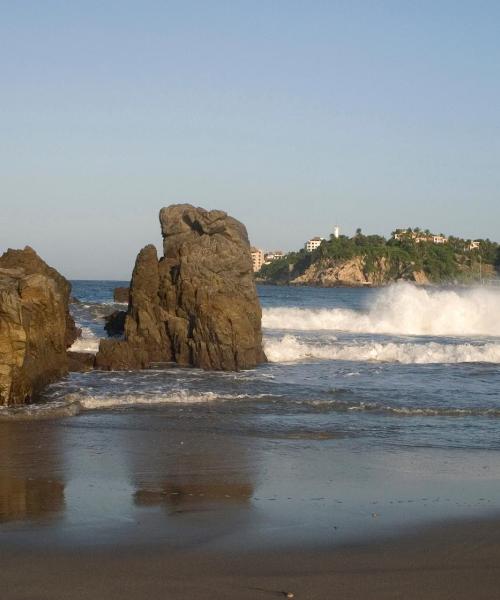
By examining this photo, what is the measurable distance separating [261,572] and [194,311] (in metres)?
14.8

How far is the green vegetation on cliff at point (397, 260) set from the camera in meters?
161

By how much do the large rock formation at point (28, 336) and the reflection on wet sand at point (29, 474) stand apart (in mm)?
1798

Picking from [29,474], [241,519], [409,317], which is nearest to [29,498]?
[29,474]

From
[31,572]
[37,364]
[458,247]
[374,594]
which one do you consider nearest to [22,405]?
[37,364]

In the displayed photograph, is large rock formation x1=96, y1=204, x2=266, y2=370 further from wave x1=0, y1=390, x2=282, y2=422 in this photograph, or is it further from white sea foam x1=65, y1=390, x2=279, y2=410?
white sea foam x1=65, y1=390, x2=279, y2=410

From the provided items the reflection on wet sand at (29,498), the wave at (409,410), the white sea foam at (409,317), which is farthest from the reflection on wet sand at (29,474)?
the white sea foam at (409,317)

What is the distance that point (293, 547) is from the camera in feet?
21.3

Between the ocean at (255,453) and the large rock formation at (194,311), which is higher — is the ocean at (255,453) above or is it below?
below

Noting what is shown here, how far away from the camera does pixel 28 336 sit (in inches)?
593

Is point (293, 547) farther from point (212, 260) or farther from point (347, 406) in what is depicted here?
point (212, 260)

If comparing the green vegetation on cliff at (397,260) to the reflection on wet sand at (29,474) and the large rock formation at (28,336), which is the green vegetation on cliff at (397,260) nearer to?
the large rock formation at (28,336)

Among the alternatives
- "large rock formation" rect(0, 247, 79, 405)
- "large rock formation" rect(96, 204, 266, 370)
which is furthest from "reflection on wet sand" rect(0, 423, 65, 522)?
"large rock formation" rect(96, 204, 266, 370)

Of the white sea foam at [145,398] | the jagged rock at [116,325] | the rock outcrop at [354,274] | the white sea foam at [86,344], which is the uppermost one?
the rock outcrop at [354,274]

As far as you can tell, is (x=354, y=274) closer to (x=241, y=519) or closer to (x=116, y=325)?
(x=116, y=325)
